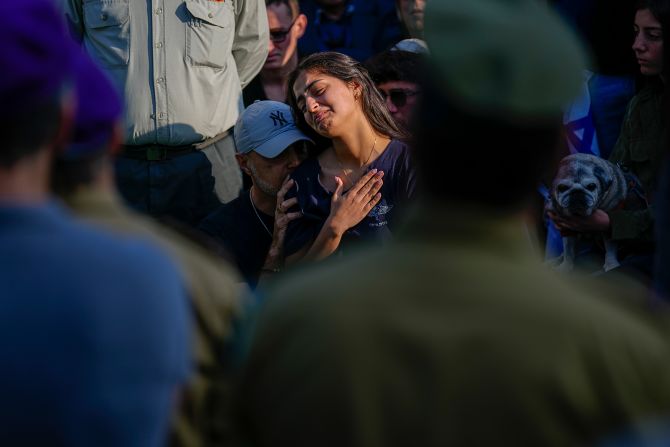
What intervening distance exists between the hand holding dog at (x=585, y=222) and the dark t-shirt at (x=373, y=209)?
0.74 m

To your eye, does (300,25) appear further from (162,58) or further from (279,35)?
(162,58)

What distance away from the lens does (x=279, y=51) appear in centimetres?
623

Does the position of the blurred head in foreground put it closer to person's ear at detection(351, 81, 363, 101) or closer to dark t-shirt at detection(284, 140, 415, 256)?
dark t-shirt at detection(284, 140, 415, 256)

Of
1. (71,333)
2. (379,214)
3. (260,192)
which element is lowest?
(260,192)

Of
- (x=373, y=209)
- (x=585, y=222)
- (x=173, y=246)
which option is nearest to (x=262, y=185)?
(x=373, y=209)

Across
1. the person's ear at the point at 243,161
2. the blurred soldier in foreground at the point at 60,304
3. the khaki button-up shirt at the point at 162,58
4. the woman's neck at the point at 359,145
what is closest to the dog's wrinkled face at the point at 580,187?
the woman's neck at the point at 359,145

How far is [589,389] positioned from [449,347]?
0.65 feet

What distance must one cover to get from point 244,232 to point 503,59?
359 centimetres

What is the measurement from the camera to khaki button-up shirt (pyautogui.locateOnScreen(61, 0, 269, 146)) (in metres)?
5.23

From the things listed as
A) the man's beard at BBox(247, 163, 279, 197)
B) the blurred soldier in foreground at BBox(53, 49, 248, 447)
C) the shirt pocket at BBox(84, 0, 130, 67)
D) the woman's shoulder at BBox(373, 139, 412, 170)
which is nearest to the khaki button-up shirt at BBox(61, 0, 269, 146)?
the shirt pocket at BBox(84, 0, 130, 67)

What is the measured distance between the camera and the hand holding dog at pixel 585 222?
16.1 ft

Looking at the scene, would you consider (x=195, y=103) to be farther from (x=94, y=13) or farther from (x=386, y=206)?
(x=386, y=206)

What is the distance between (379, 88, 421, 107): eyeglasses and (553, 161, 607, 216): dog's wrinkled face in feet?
3.01

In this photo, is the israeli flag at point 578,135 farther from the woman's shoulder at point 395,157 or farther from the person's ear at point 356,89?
the person's ear at point 356,89
